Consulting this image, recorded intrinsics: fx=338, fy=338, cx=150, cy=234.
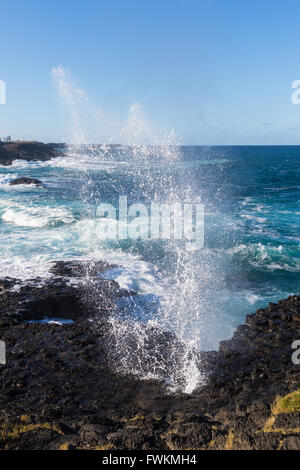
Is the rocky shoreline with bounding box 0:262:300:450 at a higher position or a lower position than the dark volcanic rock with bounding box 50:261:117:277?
lower

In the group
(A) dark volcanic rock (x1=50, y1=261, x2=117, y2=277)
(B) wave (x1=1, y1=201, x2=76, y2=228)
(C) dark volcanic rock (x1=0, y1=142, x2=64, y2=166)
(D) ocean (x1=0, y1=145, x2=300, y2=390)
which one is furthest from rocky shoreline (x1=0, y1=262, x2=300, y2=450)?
(C) dark volcanic rock (x1=0, y1=142, x2=64, y2=166)

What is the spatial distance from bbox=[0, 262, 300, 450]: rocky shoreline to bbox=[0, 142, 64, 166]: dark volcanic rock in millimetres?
72817

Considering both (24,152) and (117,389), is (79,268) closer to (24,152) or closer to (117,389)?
(117,389)

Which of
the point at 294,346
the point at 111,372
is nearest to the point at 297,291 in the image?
the point at 294,346

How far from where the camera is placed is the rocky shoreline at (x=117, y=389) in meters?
5.92

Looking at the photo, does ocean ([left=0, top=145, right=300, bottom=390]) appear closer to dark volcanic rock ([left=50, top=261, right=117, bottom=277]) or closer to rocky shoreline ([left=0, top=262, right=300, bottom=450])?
dark volcanic rock ([left=50, top=261, right=117, bottom=277])

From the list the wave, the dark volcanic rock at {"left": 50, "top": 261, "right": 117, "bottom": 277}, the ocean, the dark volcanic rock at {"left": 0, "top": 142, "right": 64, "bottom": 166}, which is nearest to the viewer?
the ocean

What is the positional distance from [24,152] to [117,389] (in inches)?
3518

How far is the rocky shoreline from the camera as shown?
592 centimetres

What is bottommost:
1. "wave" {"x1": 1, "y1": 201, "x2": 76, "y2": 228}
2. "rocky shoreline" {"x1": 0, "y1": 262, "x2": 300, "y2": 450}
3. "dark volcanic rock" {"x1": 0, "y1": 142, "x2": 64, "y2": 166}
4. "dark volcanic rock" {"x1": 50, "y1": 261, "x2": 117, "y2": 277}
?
"rocky shoreline" {"x1": 0, "y1": 262, "x2": 300, "y2": 450}

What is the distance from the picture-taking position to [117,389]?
853 centimetres

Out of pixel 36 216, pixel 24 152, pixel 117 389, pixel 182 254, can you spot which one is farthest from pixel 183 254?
pixel 24 152

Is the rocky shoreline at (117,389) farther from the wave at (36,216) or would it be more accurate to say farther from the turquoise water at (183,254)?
the wave at (36,216)
